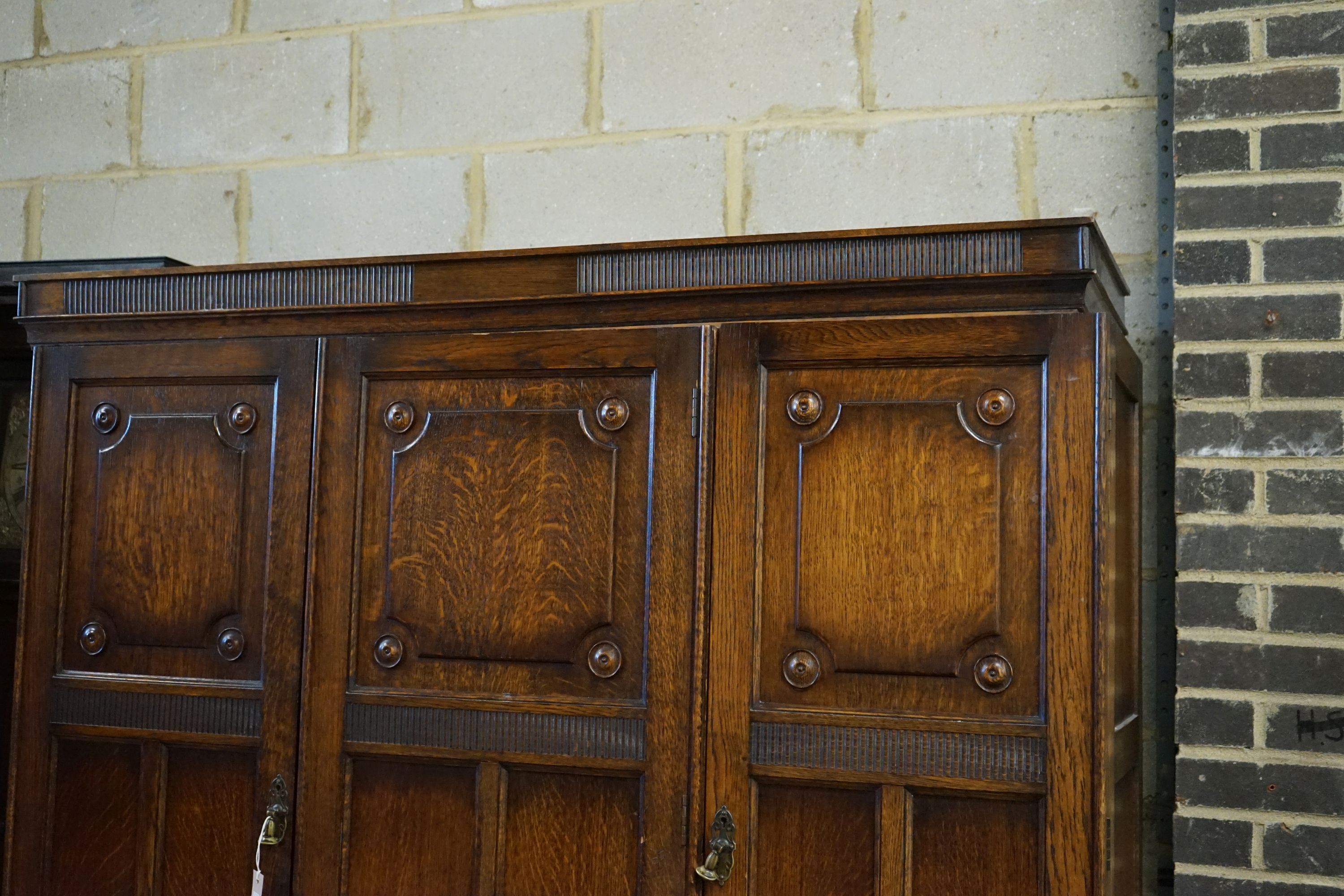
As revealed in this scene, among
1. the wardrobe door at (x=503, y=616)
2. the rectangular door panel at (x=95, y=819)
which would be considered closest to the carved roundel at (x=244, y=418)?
the wardrobe door at (x=503, y=616)

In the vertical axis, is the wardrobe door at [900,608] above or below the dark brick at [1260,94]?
below

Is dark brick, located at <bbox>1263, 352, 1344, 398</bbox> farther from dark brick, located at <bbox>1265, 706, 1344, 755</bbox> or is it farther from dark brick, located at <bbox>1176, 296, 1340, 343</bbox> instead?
dark brick, located at <bbox>1265, 706, 1344, 755</bbox>

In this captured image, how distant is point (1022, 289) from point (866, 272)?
0.22 meters

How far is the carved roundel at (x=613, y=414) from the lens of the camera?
1973mm

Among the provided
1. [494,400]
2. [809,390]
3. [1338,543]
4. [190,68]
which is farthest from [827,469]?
[190,68]

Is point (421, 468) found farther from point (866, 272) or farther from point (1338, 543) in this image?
point (1338, 543)

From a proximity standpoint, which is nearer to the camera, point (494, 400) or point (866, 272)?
point (866, 272)

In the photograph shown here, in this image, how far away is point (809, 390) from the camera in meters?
1.88

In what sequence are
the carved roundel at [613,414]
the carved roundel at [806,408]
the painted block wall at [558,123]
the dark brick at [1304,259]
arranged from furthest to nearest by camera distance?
the painted block wall at [558,123] → the dark brick at [1304,259] → the carved roundel at [613,414] → the carved roundel at [806,408]

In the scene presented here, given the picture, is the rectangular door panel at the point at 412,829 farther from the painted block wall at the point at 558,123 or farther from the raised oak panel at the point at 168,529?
Result: the painted block wall at the point at 558,123

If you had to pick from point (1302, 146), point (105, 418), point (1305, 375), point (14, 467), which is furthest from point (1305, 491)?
point (14, 467)

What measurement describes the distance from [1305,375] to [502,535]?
1.32 metres

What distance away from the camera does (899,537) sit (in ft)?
6.00

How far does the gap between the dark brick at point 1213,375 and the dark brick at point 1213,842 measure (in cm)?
70
